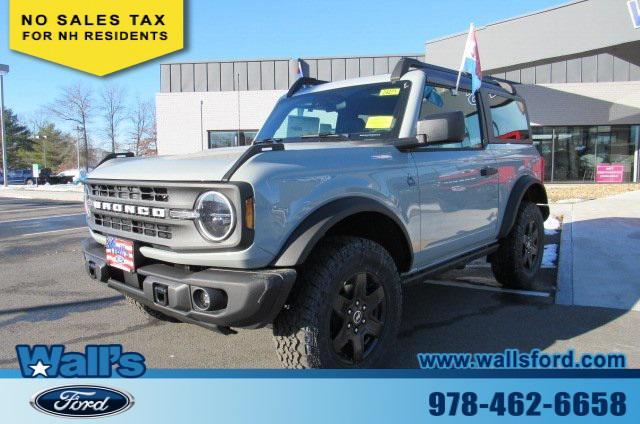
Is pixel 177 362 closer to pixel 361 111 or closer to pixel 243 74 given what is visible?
pixel 361 111

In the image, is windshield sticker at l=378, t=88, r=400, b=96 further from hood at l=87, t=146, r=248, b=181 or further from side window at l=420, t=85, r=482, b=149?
hood at l=87, t=146, r=248, b=181

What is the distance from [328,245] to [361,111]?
52.6 inches

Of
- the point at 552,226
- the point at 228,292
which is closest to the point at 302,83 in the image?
the point at 228,292

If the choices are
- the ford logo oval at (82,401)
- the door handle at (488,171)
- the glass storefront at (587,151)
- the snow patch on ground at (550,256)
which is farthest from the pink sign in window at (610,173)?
the ford logo oval at (82,401)

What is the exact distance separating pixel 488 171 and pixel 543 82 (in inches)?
829

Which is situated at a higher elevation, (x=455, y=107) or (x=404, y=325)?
(x=455, y=107)

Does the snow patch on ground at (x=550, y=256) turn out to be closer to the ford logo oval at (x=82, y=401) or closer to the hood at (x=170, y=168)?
the hood at (x=170, y=168)

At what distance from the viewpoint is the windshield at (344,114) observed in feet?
11.8

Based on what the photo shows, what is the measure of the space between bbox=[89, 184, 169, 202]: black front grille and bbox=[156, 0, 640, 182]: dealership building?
277cm

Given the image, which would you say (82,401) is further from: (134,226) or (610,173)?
(610,173)

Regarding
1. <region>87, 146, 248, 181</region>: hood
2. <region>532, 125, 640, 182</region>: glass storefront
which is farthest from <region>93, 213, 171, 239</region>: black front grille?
<region>532, 125, 640, 182</region>: glass storefront

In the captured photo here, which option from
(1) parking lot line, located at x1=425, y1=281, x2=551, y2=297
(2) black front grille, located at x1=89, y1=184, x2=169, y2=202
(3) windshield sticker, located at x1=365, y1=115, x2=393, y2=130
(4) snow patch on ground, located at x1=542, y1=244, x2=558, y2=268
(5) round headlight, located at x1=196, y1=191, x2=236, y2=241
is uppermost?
(3) windshield sticker, located at x1=365, y1=115, x2=393, y2=130

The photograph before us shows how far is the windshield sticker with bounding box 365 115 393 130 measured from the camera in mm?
3568

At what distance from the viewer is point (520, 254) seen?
16.4ft
